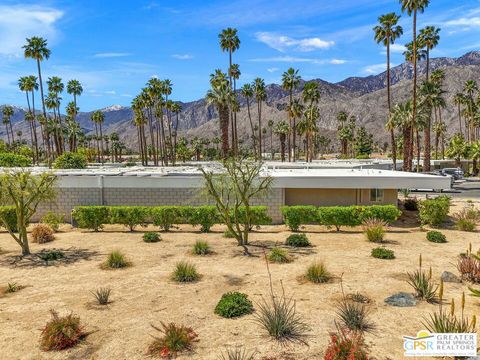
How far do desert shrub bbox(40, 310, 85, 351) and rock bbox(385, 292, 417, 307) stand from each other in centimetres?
1101

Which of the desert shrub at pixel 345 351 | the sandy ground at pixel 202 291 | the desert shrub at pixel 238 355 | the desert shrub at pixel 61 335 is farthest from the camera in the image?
the sandy ground at pixel 202 291

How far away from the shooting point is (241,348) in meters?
11.2

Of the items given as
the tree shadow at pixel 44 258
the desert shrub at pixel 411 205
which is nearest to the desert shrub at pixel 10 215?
the tree shadow at pixel 44 258

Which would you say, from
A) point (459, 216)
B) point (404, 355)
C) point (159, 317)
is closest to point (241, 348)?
point (159, 317)

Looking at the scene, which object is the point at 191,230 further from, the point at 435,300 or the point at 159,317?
the point at 435,300

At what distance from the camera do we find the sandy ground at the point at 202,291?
11586 mm

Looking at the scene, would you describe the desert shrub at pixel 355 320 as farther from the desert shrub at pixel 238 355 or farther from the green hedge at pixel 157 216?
the green hedge at pixel 157 216

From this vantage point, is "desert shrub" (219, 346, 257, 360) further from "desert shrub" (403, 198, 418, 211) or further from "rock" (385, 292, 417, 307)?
"desert shrub" (403, 198, 418, 211)

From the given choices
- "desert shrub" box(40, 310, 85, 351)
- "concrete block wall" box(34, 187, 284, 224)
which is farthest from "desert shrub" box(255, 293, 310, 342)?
"concrete block wall" box(34, 187, 284, 224)

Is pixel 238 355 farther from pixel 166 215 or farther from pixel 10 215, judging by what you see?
pixel 10 215

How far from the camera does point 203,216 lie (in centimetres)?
2833

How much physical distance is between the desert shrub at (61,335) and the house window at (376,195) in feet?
79.7

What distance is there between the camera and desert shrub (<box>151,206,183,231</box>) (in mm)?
28766

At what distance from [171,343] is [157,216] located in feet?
60.2
